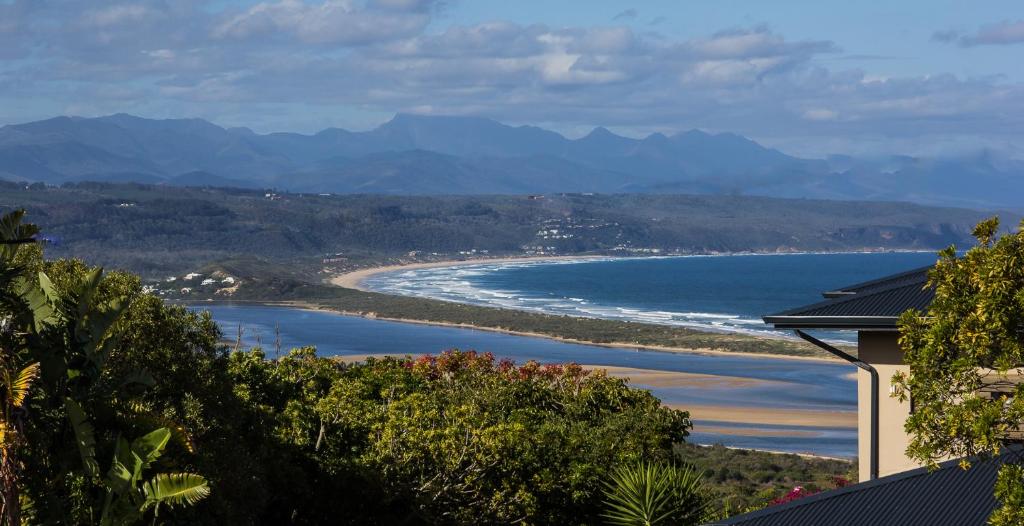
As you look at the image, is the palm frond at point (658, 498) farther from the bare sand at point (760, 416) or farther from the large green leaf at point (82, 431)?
the bare sand at point (760, 416)

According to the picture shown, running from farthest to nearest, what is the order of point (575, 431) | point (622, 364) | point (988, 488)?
point (622, 364) < point (575, 431) < point (988, 488)

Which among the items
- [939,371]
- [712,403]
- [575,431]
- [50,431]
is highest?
[939,371]

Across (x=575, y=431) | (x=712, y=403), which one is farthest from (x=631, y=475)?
(x=712, y=403)

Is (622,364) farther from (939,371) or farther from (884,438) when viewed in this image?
(939,371)

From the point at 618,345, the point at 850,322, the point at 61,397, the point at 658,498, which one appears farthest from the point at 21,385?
the point at 618,345

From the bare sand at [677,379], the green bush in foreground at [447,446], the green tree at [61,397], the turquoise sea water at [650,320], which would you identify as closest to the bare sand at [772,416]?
the turquoise sea water at [650,320]

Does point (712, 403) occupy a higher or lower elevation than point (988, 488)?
lower

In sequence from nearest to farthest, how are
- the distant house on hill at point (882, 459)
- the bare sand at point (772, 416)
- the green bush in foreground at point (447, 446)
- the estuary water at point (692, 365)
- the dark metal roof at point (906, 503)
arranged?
the dark metal roof at point (906, 503) < the distant house on hill at point (882, 459) < the green bush in foreground at point (447, 446) < the estuary water at point (692, 365) < the bare sand at point (772, 416)
